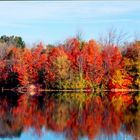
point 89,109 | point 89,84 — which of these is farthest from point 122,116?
point 89,84

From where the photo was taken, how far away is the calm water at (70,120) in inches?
1128

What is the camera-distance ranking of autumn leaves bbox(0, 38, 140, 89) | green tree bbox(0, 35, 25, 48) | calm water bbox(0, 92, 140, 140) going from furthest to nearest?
green tree bbox(0, 35, 25, 48) < autumn leaves bbox(0, 38, 140, 89) < calm water bbox(0, 92, 140, 140)

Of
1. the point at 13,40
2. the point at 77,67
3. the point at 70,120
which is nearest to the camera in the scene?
the point at 70,120

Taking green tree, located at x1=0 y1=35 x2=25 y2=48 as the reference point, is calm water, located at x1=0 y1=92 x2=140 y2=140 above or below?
below

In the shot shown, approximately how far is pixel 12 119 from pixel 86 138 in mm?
10425

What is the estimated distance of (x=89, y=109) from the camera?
43.7 metres

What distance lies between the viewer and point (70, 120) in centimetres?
3591

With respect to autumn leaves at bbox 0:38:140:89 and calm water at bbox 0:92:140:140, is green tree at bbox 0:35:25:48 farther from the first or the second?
calm water at bbox 0:92:140:140

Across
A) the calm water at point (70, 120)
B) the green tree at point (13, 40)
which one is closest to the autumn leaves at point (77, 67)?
the calm water at point (70, 120)

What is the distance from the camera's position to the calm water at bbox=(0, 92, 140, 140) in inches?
1128

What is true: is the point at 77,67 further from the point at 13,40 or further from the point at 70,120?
the point at 13,40

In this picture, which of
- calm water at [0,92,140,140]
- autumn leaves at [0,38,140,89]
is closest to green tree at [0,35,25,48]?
autumn leaves at [0,38,140,89]

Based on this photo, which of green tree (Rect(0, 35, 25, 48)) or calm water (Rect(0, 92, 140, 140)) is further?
green tree (Rect(0, 35, 25, 48))

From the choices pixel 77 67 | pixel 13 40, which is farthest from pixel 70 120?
pixel 13 40
